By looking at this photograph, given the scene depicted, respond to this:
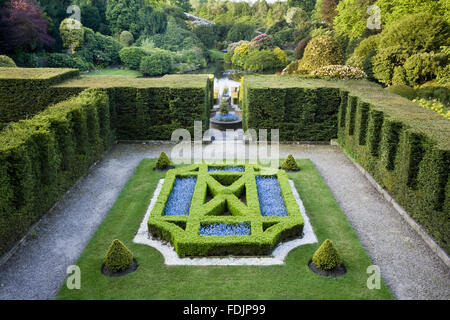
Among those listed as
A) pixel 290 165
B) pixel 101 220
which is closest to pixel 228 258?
pixel 101 220

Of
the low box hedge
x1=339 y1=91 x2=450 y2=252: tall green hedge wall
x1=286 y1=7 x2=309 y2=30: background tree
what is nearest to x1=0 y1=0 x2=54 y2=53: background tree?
the low box hedge

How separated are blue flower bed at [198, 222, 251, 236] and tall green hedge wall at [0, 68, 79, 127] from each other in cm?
1408

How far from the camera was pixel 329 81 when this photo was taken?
2462 centimetres

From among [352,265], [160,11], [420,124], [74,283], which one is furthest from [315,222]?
[160,11]

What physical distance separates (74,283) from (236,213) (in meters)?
5.88

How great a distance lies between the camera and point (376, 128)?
16.1 metres

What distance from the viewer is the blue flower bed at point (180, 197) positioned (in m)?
13.8

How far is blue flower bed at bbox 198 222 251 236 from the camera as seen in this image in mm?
12242

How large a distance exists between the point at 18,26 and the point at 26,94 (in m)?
24.7

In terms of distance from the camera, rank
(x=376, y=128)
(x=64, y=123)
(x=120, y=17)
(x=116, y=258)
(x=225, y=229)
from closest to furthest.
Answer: (x=116, y=258), (x=225, y=229), (x=64, y=123), (x=376, y=128), (x=120, y=17)

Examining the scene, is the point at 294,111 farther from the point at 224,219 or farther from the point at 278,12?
the point at 278,12

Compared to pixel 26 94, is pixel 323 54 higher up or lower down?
higher up

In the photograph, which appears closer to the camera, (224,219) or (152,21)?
(224,219)

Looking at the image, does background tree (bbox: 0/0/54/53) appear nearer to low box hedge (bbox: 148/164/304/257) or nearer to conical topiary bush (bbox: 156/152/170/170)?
conical topiary bush (bbox: 156/152/170/170)
